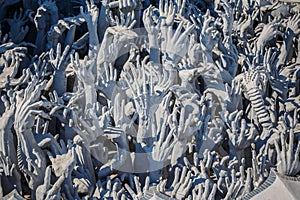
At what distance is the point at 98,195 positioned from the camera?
12.3ft

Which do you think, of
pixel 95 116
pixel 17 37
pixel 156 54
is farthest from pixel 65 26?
pixel 95 116

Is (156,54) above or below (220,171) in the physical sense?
above

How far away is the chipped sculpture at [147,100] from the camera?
374 centimetres

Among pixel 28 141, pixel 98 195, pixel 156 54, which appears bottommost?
pixel 98 195

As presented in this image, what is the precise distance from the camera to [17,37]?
195 inches

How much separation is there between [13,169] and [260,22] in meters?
2.37

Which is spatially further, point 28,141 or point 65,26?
point 65,26

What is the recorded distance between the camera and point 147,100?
4078 mm

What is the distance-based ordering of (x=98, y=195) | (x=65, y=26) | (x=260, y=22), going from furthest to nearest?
(x=260, y=22), (x=65, y=26), (x=98, y=195)

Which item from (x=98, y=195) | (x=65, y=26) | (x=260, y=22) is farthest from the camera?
(x=260, y=22)

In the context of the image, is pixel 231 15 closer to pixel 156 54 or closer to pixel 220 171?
pixel 156 54

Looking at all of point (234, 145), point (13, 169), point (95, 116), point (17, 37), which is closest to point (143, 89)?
point (95, 116)

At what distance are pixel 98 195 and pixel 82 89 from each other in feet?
2.55

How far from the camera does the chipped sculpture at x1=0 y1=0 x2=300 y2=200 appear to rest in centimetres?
374
